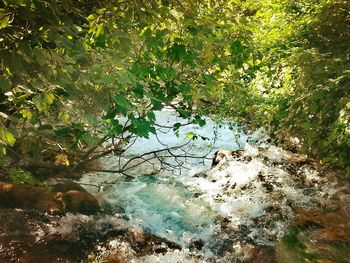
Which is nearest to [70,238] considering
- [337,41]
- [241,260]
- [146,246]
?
[146,246]

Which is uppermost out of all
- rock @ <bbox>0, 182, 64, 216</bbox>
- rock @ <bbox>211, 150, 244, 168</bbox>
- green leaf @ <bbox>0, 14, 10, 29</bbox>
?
rock @ <bbox>211, 150, 244, 168</bbox>

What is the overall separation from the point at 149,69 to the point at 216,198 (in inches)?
150

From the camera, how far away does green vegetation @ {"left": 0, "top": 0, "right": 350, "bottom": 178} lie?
2555mm

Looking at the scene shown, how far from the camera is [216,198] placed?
6809 millimetres

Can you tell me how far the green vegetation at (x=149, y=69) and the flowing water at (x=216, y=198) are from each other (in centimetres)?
69

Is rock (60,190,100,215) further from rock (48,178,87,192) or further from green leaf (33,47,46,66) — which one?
green leaf (33,47,46,66)

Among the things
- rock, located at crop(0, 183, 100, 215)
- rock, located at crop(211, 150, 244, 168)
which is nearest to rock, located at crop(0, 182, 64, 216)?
rock, located at crop(0, 183, 100, 215)

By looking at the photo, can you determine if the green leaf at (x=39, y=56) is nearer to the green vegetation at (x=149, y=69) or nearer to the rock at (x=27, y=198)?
the green vegetation at (x=149, y=69)

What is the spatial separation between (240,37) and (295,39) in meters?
5.65

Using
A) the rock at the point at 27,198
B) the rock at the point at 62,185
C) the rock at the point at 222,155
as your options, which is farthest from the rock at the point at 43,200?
the rock at the point at 222,155

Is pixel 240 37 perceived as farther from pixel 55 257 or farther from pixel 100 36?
pixel 55 257

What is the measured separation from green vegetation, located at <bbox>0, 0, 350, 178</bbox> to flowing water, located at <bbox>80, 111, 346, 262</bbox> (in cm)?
69

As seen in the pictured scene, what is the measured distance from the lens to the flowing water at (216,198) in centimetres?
537

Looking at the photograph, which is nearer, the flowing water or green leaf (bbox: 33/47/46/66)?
green leaf (bbox: 33/47/46/66)
